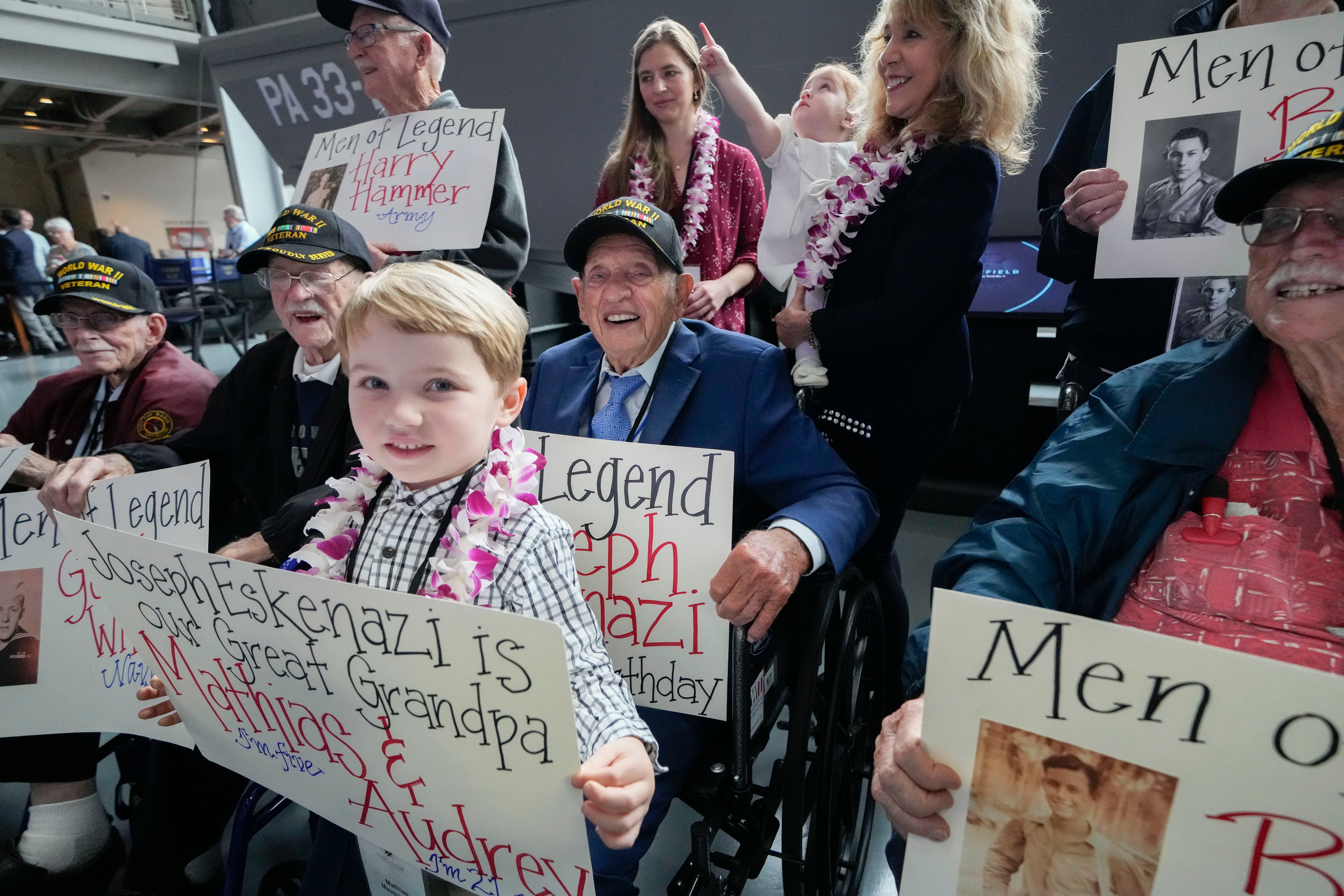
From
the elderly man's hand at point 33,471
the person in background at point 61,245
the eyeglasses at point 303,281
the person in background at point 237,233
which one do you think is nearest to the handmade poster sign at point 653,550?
the eyeglasses at point 303,281

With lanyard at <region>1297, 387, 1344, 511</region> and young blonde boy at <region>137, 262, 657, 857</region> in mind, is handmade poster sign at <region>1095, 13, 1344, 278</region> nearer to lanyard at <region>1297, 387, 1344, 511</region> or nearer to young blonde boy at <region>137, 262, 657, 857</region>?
lanyard at <region>1297, 387, 1344, 511</region>

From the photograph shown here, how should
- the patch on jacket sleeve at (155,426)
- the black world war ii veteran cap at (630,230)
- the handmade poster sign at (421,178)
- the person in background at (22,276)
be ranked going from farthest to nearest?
the person in background at (22,276)
the handmade poster sign at (421,178)
the patch on jacket sleeve at (155,426)
the black world war ii veteran cap at (630,230)

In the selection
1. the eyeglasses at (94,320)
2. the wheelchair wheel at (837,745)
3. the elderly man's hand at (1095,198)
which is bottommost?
the wheelchair wheel at (837,745)

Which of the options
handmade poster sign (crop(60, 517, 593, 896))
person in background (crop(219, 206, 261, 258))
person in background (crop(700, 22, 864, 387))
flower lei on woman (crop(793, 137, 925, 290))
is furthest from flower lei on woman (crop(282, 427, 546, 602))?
person in background (crop(219, 206, 261, 258))

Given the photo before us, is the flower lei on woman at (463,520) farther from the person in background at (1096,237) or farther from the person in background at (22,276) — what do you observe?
the person in background at (22,276)

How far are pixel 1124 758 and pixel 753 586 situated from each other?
58 centimetres

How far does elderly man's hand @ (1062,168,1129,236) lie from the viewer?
4.09 ft

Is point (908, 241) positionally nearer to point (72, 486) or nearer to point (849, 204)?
point (849, 204)

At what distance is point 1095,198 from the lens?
127 centimetres

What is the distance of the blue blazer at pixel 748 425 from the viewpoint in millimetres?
1413

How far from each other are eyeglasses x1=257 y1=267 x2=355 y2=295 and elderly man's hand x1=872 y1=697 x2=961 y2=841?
4.86 feet

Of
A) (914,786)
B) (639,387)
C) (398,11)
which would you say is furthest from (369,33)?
(914,786)

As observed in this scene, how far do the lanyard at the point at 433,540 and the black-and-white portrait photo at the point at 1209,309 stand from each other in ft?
4.30

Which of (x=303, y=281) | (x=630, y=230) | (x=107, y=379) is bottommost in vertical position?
(x=107, y=379)
